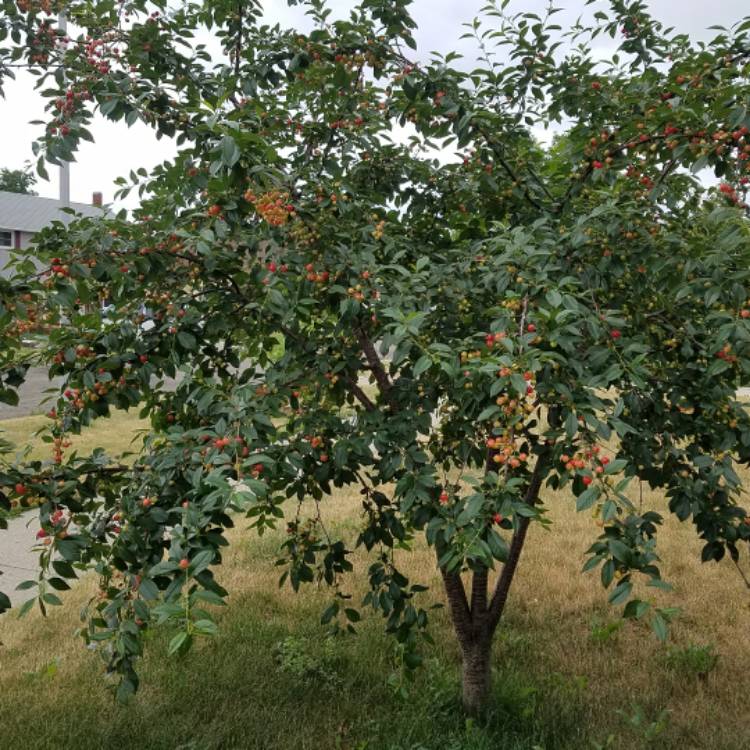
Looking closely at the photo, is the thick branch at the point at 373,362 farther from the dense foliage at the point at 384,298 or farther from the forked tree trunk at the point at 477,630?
the forked tree trunk at the point at 477,630

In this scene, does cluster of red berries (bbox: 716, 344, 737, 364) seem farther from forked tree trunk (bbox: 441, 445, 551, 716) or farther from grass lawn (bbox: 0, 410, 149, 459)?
grass lawn (bbox: 0, 410, 149, 459)

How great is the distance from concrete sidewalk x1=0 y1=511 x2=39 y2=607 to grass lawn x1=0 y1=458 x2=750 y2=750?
0.34 meters

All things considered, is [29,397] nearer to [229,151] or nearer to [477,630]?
[477,630]

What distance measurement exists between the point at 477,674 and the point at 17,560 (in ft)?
12.4

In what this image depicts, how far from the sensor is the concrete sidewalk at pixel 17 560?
4.69m

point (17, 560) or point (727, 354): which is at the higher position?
point (727, 354)

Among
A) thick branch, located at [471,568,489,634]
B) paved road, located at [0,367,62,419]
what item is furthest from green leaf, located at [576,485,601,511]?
paved road, located at [0,367,62,419]

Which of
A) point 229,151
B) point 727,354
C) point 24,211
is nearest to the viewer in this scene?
point 229,151

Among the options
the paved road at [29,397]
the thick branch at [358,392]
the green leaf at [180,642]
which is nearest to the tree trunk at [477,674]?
the thick branch at [358,392]

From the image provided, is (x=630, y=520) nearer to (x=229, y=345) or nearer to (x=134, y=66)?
(x=229, y=345)

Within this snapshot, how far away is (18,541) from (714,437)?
18.1ft

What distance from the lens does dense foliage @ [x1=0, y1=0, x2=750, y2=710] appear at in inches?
71.7

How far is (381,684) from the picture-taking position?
3.54 m

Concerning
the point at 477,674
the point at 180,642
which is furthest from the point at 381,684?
the point at 180,642
